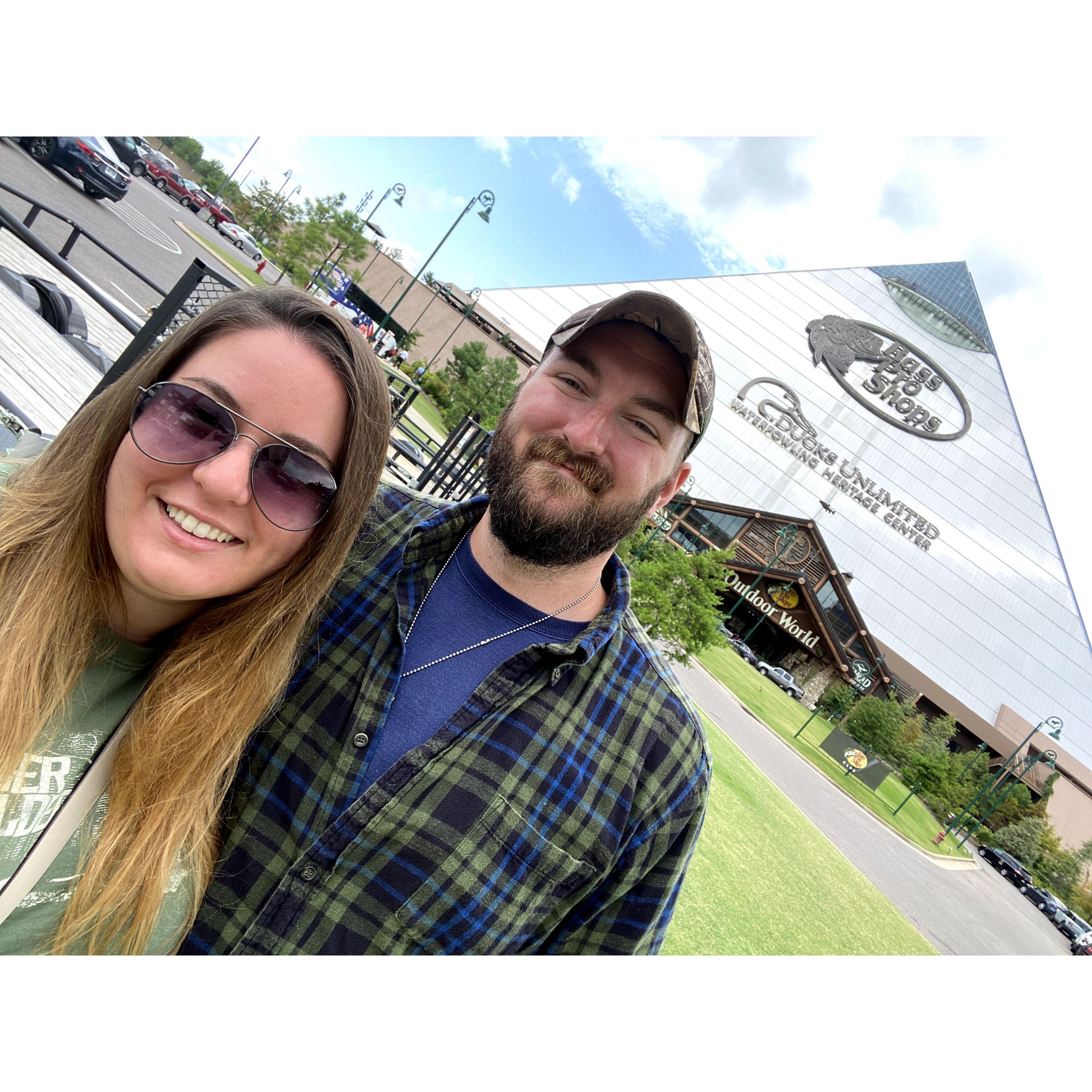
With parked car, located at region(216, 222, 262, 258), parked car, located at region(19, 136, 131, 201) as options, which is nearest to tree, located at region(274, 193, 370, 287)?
parked car, located at region(216, 222, 262, 258)

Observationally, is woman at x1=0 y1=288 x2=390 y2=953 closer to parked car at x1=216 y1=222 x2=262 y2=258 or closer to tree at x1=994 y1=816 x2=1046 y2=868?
parked car at x1=216 y1=222 x2=262 y2=258

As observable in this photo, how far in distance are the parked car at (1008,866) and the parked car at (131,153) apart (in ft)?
146

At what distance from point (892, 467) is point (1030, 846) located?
2860cm

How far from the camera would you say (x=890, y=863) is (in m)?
16.5

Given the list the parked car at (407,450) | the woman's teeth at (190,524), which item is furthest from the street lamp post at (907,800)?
the woman's teeth at (190,524)

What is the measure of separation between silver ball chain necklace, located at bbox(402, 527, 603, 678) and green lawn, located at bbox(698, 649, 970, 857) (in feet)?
61.9

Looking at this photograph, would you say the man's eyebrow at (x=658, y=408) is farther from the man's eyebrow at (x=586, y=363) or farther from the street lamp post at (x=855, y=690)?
the street lamp post at (x=855, y=690)

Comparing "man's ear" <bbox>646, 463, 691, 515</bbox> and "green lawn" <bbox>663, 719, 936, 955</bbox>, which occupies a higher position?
"man's ear" <bbox>646, 463, 691, 515</bbox>

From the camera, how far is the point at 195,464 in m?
1.28

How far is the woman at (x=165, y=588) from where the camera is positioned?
1234mm

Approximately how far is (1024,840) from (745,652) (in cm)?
1521

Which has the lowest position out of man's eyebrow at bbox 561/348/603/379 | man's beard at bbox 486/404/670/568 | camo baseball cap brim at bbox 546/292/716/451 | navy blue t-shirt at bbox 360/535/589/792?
navy blue t-shirt at bbox 360/535/589/792

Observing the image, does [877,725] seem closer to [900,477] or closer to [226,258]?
[900,477]

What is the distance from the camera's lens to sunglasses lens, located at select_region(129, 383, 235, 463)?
4.21 feet
